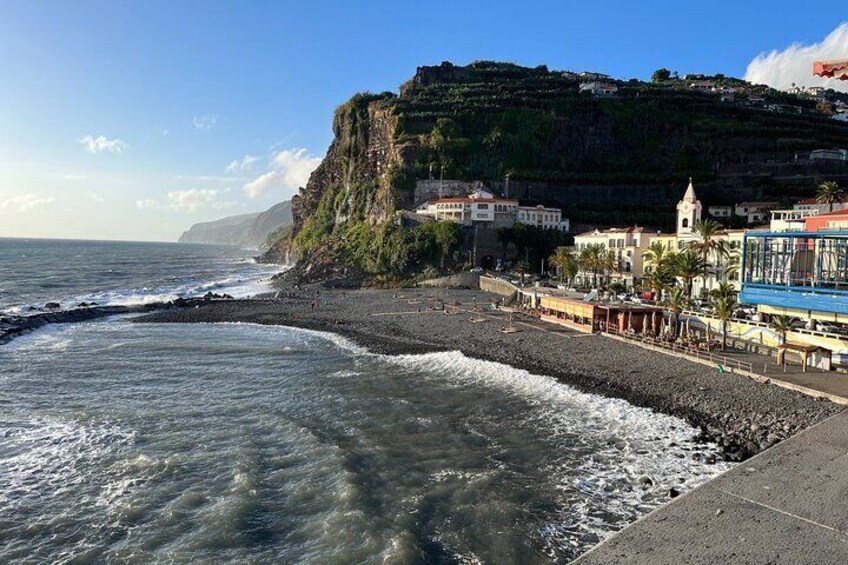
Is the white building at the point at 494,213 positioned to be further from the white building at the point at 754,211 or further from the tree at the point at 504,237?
the white building at the point at 754,211

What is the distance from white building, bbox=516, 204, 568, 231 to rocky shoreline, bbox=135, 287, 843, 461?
21.0m

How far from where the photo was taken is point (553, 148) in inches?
4252

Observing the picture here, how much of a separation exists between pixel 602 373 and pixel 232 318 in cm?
3848

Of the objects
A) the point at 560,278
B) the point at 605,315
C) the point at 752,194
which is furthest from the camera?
the point at 752,194

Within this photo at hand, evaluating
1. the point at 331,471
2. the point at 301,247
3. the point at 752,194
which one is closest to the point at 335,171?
the point at 301,247

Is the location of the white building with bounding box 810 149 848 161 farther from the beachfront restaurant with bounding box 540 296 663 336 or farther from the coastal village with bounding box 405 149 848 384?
the beachfront restaurant with bounding box 540 296 663 336

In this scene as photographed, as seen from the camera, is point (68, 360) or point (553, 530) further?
point (68, 360)

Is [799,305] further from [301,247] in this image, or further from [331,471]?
[301,247]

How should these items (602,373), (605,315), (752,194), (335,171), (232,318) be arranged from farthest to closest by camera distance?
(335,171)
(752,194)
(232,318)
(605,315)
(602,373)

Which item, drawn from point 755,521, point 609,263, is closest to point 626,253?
point 609,263

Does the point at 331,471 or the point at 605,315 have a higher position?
the point at 605,315

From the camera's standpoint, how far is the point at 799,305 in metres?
33.2

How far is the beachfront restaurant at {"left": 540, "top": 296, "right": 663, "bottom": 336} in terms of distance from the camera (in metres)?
41.3

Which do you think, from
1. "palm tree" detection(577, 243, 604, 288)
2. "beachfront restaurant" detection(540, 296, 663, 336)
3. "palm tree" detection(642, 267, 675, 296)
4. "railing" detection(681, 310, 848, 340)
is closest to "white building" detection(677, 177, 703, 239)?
"palm tree" detection(577, 243, 604, 288)
